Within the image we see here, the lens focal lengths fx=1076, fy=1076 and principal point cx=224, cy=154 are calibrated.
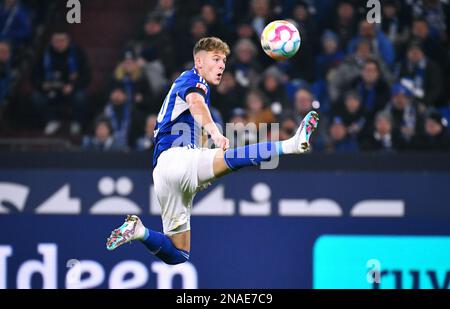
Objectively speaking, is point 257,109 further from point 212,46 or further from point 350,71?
point 212,46

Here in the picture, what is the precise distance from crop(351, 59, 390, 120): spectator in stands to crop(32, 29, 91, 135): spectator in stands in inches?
133

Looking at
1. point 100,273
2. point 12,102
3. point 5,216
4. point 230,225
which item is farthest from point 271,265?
point 12,102

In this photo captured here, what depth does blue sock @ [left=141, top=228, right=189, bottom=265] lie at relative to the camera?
942cm

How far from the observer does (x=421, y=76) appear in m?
13.1

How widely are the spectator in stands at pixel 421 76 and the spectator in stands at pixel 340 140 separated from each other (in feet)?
3.27

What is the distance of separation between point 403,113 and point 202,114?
445 centimetres

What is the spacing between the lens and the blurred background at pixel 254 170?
11.8 m

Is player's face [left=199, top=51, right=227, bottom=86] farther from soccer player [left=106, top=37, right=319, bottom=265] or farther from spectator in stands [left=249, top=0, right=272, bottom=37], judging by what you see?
spectator in stands [left=249, top=0, right=272, bottom=37]

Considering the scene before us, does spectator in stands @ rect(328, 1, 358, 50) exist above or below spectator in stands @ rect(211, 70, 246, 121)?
above

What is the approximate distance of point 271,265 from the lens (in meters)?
11.9

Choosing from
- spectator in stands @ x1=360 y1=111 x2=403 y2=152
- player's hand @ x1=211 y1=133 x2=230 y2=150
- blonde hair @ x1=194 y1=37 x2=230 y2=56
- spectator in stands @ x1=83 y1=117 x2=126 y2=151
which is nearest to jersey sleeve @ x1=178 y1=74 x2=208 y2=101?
blonde hair @ x1=194 y1=37 x2=230 y2=56

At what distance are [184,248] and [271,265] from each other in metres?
2.47

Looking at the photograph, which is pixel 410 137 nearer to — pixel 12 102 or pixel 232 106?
pixel 232 106

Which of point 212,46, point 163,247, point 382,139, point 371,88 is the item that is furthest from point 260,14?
point 163,247
